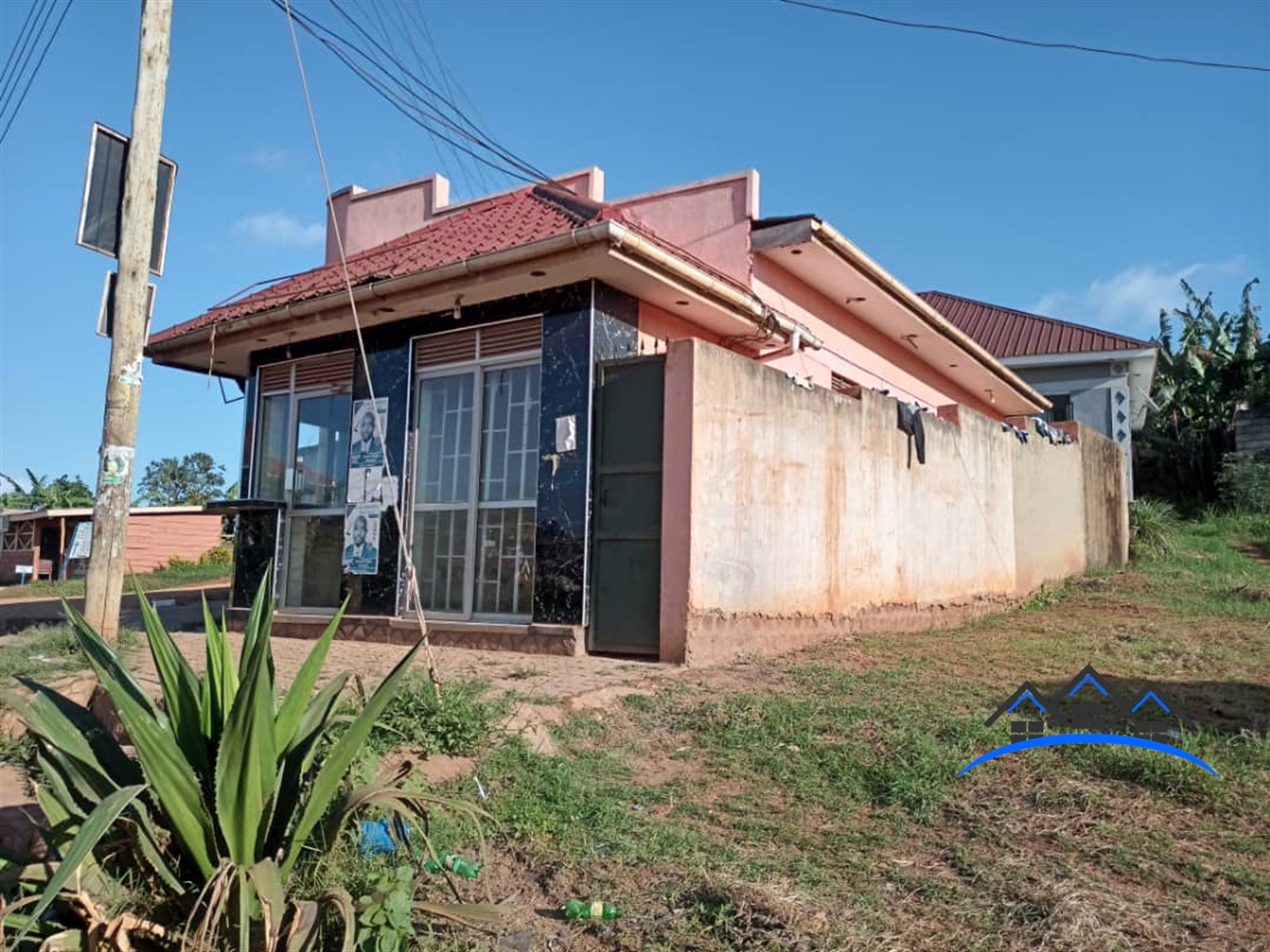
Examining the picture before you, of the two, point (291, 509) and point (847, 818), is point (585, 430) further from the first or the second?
point (847, 818)

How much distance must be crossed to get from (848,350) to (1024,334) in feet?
46.3

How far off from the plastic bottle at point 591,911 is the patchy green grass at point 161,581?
733 inches

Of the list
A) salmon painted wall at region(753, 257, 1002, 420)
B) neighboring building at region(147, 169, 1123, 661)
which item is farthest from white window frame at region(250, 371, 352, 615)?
salmon painted wall at region(753, 257, 1002, 420)

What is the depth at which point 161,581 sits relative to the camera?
2327 cm

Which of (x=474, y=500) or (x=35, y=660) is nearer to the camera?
(x=35, y=660)

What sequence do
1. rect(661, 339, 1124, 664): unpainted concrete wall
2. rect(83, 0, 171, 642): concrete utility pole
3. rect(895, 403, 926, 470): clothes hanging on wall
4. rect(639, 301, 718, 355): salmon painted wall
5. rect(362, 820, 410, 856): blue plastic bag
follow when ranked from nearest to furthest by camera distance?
rect(362, 820, 410, 856): blue plastic bag
rect(83, 0, 171, 642): concrete utility pole
rect(661, 339, 1124, 664): unpainted concrete wall
rect(639, 301, 718, 355): salmon painted wall
rect(895, 403, 926, 470): clothes hanging on wall

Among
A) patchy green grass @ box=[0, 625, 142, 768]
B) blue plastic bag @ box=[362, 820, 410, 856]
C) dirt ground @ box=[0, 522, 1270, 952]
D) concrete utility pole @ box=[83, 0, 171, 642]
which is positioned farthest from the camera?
concrete utility pole @ box=[83, 0, 171, 642]

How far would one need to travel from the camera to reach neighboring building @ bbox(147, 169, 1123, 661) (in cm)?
727

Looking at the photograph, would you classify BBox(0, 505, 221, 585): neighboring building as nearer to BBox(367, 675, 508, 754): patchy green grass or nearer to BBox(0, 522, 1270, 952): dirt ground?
BBox(367, 675, 508, 754): patchy green grass

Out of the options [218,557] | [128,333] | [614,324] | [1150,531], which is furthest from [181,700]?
[218,557]

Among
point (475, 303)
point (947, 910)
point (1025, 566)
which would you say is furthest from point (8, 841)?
point (1025, 566)

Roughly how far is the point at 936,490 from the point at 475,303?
5.26 metres

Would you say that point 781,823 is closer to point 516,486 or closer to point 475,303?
point 516,486

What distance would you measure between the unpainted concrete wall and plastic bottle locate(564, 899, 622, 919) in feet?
11.8
